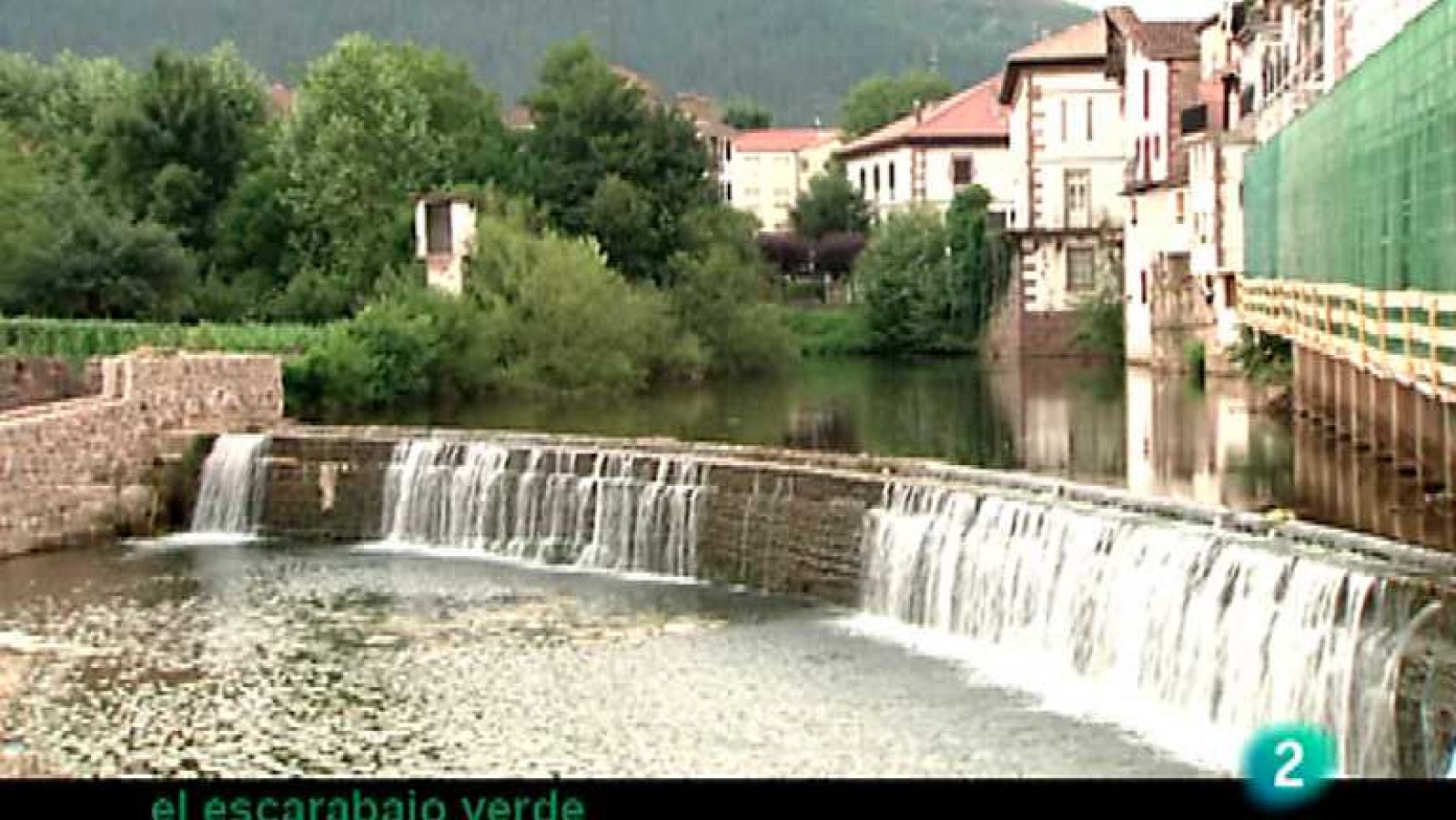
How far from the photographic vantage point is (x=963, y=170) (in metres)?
76.6

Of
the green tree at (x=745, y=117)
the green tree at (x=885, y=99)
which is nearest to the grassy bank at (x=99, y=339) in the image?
the green tree at (x=885, y=99)

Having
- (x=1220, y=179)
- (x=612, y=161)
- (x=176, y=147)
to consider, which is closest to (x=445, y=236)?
(x=612, y=161)

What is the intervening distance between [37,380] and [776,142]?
262ft

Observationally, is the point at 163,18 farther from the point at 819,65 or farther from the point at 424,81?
the point at 424,81

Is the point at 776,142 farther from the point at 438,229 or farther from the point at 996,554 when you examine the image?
the point at 996,554

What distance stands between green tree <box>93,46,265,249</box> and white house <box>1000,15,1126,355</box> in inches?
826

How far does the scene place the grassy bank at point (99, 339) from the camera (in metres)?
42.7

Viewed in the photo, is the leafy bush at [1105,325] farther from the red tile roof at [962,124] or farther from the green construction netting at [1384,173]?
the green construction netting at [1384,173]

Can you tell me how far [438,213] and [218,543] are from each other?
23.2 m

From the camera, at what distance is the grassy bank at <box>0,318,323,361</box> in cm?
4266

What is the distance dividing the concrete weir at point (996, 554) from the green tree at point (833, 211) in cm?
5272

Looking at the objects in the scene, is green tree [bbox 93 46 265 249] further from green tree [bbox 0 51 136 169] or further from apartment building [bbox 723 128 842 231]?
apartment building [bbox 723 128 842 231]

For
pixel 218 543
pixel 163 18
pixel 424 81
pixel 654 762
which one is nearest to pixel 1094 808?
pixel 654 762

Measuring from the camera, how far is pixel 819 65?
19288cm
